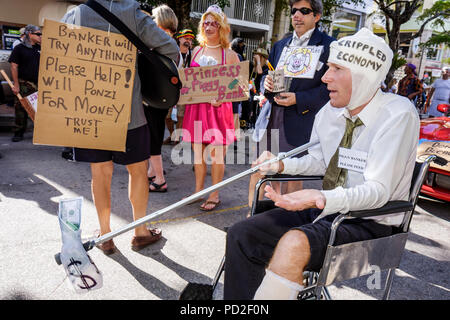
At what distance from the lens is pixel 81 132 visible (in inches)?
94.2

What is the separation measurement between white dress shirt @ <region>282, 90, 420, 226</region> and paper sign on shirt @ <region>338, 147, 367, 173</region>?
33mm

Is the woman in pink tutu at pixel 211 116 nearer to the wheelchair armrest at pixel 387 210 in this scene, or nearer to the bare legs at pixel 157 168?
the bare legs at pixel 157 168

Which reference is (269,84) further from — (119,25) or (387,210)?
(387,210)

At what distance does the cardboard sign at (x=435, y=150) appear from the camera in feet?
13.6

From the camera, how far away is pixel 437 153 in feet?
13.8

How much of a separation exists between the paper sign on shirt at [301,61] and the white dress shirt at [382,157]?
0.83 m

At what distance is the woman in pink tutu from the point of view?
11.7 ft

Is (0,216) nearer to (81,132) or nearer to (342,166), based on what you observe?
(81,132)

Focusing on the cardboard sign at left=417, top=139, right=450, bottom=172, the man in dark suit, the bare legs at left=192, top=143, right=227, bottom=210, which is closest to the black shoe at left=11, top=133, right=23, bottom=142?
the bare legs at left=192, top=143, right=227, bottom=210

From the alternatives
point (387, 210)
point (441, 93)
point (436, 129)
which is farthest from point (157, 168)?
point (441, 93)

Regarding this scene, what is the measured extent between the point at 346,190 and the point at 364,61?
0.65 m
